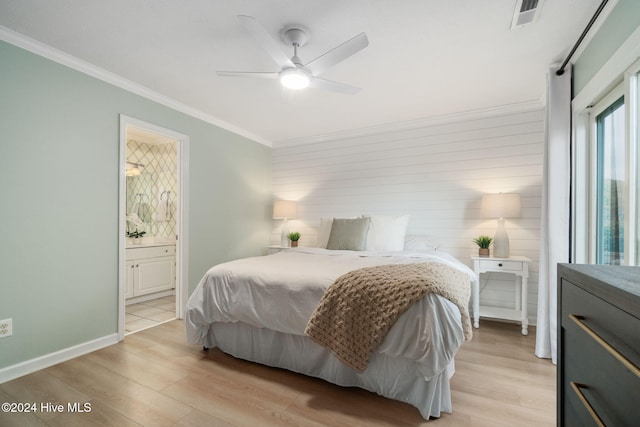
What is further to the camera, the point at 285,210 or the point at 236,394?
the point at 285,210

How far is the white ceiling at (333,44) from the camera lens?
1851 mm

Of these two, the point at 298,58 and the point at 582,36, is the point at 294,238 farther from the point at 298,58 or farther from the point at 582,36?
the point at 582,36

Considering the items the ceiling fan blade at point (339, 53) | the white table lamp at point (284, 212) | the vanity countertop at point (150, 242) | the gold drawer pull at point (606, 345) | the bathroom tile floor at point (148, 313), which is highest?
the ceiling fan blade at point (339, 53)

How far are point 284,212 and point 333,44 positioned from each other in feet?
8.66

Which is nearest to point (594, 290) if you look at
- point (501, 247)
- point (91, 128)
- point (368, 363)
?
point (368, 363)

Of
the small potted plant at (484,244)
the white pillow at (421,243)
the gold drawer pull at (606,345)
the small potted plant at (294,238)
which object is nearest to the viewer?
the gold drawer pull at (606,345)

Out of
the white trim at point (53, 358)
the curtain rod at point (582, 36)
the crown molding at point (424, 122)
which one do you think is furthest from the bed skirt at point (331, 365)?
the crown molding at point (424, 122)

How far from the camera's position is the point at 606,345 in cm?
62

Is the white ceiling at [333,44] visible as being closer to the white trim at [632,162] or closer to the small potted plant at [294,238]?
the white trim at [632,162]

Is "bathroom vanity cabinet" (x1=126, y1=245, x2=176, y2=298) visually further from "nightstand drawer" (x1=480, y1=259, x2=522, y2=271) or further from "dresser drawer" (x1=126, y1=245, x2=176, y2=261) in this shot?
"nightstand drawer" (x1=480, y1=259, x2=522, y2=271)

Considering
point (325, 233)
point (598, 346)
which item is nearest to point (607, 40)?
point (598, 346)

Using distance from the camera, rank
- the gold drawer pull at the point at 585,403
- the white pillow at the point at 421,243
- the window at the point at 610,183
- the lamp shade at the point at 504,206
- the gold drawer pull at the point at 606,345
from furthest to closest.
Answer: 1. the white pillow at the point at 421,243
2. the lamp shade at the point at 504,206
3. the window at the point at 610,183
4. the gold drawer pull at the point at 585,403
5. the gold drawer pull at the point at 606,345

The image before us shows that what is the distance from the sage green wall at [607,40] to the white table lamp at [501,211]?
110cm

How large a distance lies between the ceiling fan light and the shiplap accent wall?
7.12 ft
